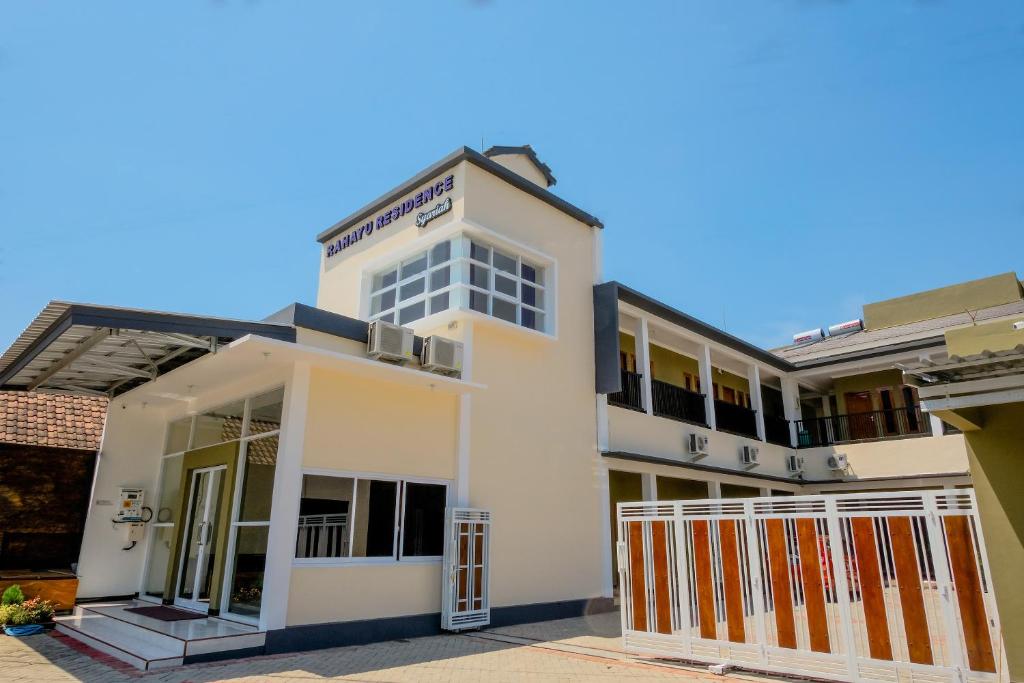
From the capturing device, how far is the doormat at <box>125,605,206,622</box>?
889 cm

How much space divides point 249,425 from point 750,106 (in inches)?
330

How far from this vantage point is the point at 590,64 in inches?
342

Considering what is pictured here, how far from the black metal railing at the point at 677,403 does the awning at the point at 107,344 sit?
8.99m

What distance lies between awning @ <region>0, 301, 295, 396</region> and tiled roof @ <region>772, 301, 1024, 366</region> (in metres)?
17.0

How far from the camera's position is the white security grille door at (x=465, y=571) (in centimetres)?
938

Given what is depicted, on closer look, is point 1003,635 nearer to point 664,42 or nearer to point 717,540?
point 717,540

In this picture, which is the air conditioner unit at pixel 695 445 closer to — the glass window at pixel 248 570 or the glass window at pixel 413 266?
the glass window at pixel 413 266

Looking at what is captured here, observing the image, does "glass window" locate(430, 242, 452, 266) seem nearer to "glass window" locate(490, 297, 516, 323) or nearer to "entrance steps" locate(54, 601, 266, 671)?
"glass window" locate(490, 297, 516, 323)

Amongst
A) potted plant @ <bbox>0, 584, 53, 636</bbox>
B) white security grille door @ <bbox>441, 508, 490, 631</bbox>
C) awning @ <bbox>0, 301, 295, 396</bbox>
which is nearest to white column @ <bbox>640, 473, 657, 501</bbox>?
white security grille door @ <bbox>441, 508, 490, 631</bbox>

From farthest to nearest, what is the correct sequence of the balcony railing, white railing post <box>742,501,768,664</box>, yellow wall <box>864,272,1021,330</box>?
yellow wall <box>864,272,1021,330</box>
the balcony railing
white railing post <box>742,501,768,664</box>

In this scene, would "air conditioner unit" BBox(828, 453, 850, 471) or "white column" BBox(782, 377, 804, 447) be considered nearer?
"air conditioner unit" BBox(828, 453, 850, 471)

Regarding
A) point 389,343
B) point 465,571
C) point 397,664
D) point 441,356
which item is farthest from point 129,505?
point 397,664

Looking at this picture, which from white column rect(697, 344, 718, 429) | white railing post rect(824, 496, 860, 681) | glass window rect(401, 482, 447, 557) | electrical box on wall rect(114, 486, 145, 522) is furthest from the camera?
white column rect(697, 344, 718, 429)

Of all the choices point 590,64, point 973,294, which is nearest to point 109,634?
point 590,64
